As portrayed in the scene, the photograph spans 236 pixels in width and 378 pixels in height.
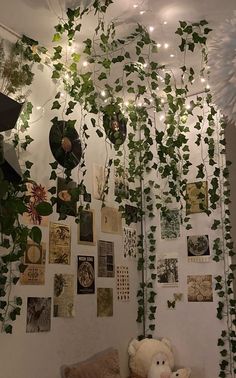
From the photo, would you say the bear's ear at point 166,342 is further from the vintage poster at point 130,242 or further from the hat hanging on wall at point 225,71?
the hat hanging on wall at point 225,71

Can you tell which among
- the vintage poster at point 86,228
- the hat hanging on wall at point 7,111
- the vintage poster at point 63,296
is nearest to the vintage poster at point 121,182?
the vintage poster at point 86,228

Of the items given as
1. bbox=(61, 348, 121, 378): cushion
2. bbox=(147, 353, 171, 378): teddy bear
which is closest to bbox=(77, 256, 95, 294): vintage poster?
bbox=(61, 348, 121, 378): cushion

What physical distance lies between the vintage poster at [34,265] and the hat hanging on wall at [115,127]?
3.04 ft

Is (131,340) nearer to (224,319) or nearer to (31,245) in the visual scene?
(224,319)

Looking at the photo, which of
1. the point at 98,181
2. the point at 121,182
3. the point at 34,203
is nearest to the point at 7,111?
the point at 34,203

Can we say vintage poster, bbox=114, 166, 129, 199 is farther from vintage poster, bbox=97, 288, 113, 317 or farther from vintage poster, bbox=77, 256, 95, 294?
vintage poster, bbox=97, 288, 113, 317

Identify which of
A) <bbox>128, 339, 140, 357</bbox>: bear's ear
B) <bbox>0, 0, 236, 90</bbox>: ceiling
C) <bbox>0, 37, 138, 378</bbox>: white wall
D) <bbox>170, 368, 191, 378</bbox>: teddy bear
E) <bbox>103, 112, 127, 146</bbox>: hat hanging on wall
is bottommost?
<bbox>170, 368, 191, 378</bbox>: teddy bear

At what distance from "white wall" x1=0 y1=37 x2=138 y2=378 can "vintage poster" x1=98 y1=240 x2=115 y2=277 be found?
0.05 metres

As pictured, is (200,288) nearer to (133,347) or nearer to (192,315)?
(192,315)

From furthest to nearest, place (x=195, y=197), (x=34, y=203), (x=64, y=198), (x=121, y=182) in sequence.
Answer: (x=121, y=182) → (x=195, y=197) → (x=64, y=198) → (x=34, y=203)

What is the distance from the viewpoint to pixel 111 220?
3.50 metres

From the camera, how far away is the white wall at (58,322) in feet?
8.48

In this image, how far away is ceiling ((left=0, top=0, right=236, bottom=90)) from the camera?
2.53m

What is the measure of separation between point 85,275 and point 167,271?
83cm
